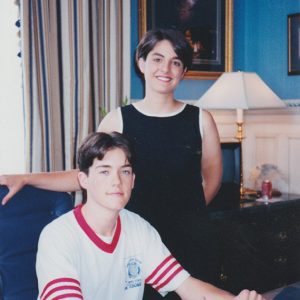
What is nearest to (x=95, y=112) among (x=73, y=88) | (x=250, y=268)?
(x=73, y=88)

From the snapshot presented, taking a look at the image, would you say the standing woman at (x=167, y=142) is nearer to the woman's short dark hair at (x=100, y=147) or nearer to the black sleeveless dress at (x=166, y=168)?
the black sleeveless dress at (x=166, y=168)

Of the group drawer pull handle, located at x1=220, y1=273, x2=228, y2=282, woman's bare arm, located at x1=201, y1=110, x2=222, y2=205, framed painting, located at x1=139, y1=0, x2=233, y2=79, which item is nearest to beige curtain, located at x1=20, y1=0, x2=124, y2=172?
framed painting, located at x1=139, y1=0, x2=233, y2=79

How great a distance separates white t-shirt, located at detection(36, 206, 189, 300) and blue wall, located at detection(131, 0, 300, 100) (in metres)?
2.38

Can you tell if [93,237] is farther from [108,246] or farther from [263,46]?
[263,46]

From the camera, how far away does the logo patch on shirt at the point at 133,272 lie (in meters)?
1.54

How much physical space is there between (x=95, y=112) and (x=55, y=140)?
12.3 inches

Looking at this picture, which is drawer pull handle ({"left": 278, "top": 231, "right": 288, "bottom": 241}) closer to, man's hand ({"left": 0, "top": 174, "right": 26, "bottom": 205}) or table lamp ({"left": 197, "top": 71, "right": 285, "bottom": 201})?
table lamp ({"left": 197, "top": 71, "right": 285, "bottom": 201})

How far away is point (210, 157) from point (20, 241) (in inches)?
31.8

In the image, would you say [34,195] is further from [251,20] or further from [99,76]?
[251,20]

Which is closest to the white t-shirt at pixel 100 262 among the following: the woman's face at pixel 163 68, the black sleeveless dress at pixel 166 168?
the black sleeveless dress at pixel 166 168

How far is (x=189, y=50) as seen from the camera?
73.1 inches

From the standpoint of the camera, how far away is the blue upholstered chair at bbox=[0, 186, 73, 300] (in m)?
1.57

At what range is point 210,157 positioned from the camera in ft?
6.66

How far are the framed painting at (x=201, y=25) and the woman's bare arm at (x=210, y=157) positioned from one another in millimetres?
1773
